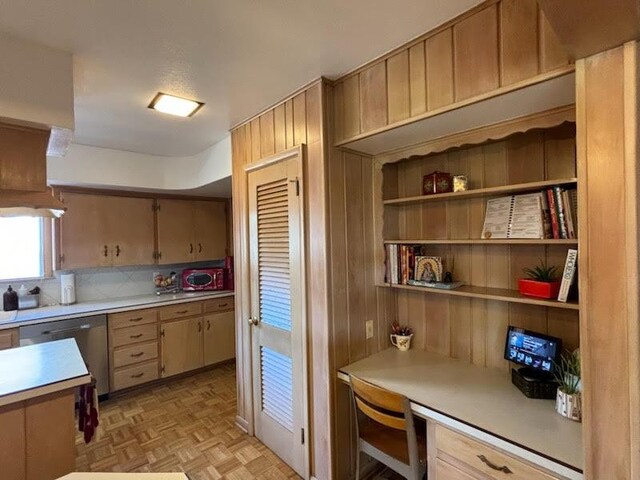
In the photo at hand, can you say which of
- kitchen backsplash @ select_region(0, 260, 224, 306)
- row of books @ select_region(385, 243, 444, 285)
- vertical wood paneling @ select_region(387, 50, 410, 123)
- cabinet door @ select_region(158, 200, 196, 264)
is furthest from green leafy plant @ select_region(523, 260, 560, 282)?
kitchen backsplash @ select_region(0, 260, 224, 306)

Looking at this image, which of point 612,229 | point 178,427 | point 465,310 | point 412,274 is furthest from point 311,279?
point 178,427

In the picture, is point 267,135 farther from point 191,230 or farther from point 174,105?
point 191,230

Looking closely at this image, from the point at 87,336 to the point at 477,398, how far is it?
126 inches

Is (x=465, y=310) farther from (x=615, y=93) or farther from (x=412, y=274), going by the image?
(x=615, y=93)

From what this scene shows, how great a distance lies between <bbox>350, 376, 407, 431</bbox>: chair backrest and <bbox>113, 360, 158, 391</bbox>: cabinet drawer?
261 centimetres

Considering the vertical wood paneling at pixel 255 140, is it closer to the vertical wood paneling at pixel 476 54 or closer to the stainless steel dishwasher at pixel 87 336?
the vertical wood paneling at pixel 476 54

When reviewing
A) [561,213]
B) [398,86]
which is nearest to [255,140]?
[398,86]

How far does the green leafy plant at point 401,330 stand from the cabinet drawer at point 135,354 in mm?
2528

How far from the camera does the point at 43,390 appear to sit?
1506 mm

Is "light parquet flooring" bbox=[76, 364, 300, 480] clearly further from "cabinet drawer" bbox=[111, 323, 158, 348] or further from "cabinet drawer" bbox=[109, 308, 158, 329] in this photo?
"cabinet drawer" bbox=[109, 308, 158, 329]

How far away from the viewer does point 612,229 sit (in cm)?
96

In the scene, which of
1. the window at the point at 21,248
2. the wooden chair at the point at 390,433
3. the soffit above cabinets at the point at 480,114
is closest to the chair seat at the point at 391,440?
the wooden chair at the point at 390,433

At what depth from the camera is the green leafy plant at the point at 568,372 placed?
1320 millimetres

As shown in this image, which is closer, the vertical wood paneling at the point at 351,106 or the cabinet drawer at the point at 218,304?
the vertical wood paneling at the point at 351,106
